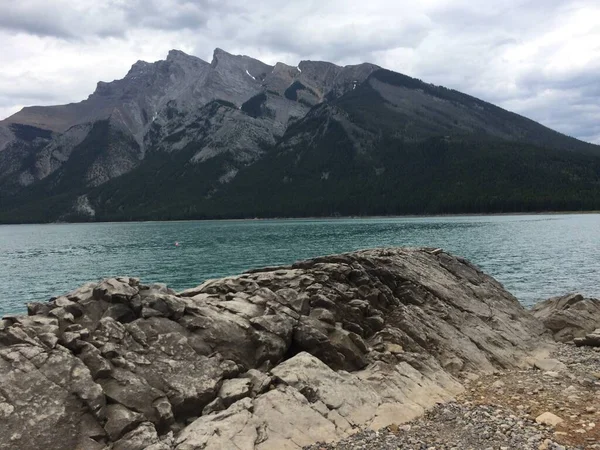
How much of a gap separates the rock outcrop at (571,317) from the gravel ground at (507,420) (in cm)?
983

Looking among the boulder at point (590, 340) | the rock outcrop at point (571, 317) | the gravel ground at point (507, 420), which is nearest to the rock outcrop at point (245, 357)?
the gravel ground at point (507, 420)

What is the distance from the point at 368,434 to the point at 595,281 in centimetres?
4910

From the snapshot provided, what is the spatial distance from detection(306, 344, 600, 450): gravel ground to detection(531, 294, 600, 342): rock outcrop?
983 cm

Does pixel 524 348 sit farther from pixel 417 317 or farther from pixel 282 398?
pixel 282 398

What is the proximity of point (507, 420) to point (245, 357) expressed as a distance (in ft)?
33.3

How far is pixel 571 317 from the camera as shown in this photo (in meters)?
30.7

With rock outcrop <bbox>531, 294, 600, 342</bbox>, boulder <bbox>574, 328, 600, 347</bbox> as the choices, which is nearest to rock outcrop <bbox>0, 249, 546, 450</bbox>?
boulder <bbox>574, 328, 600, 347</bbox>

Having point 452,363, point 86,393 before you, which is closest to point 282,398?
point 86,393

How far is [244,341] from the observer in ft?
62.2

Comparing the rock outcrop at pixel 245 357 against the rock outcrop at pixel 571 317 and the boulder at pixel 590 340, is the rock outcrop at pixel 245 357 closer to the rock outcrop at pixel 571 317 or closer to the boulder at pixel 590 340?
the boulder at pixel 590 340

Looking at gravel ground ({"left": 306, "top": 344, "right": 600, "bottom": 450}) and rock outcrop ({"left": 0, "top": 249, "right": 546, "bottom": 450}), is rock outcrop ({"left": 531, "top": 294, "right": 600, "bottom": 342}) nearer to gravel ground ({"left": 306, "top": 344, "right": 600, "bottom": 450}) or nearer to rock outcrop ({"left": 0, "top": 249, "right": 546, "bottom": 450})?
rock outcrop ({"left": 0, "top": 249, "right": 546, "bottom": 450})

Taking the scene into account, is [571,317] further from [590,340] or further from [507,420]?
[507,420]

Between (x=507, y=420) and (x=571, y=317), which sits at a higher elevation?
(x=571, y=317)

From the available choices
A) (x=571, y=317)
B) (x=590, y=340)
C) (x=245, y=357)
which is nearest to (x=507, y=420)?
(x=245, y=357)
